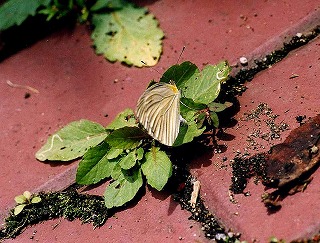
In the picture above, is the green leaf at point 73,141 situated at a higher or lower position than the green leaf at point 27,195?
higher

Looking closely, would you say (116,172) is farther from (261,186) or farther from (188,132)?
(261,186)

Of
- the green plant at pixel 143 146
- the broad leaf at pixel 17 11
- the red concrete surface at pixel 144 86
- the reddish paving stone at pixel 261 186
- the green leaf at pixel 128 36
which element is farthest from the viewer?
the broad leaf at pixel 17 11

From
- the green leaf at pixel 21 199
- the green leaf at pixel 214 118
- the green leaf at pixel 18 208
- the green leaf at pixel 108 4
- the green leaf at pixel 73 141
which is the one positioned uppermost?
the green leaf at pixel 214 118

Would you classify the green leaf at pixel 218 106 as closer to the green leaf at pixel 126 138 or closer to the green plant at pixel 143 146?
the green plant at pixel 143 146

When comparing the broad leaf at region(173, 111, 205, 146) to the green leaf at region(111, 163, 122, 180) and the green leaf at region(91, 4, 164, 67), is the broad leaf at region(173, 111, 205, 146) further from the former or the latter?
the green leaf at region(91, 4, 164, 67)

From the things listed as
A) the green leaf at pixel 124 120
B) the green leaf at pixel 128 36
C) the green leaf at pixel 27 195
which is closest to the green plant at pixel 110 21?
the green leaf at pixel 128 36

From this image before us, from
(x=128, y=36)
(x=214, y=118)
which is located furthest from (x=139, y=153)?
(x=128, y=36)

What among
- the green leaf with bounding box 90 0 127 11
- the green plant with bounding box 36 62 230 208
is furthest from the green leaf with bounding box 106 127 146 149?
the green leaf with bounding box 90 0 127 11
